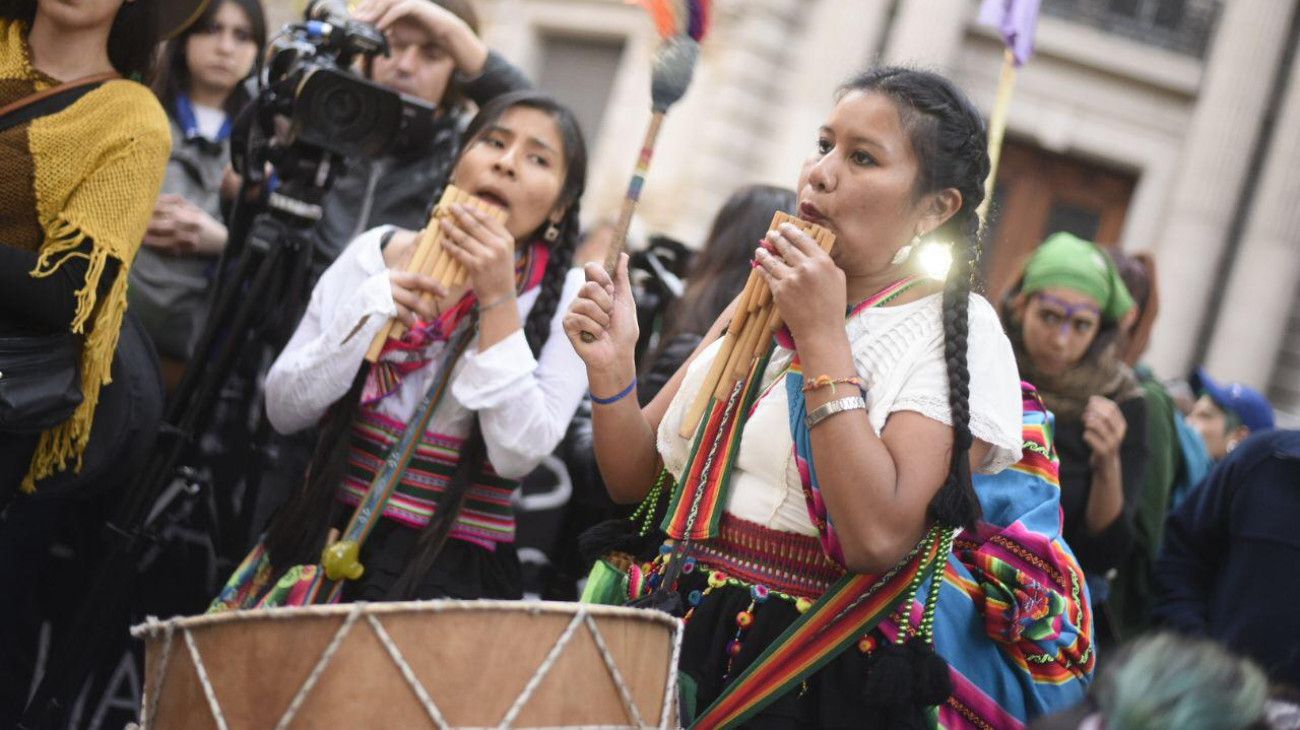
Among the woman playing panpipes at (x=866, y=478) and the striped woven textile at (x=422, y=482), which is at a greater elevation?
the woman playing panpipes at (x=866, y=478)

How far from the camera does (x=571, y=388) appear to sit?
126 inches

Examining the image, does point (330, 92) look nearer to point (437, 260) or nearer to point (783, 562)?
point (437, 260)

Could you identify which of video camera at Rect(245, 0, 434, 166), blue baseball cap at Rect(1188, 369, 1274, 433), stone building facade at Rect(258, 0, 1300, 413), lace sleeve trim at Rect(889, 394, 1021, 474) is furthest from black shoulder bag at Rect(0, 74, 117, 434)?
stone building facade at Rect(258, 0, 1300, 413)

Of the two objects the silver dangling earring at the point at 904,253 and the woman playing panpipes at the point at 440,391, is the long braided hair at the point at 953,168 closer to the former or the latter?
the silver dangling earring at the point at 904,253

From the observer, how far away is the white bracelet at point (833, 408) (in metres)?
2.08

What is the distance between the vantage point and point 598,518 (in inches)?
151

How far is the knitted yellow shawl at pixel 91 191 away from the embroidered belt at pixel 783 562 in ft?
4.60

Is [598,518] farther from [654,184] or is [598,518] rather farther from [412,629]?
[654,184]

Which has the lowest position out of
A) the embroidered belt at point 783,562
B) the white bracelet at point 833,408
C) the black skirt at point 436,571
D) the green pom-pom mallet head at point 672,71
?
the black skirt at point 436,571

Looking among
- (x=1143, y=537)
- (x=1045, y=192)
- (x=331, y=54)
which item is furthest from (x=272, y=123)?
(x=1045, y=192)

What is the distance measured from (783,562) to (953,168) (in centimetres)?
70

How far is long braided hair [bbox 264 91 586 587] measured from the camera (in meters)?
3.03

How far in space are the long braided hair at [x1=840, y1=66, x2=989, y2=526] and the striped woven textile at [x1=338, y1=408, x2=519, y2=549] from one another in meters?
1.23

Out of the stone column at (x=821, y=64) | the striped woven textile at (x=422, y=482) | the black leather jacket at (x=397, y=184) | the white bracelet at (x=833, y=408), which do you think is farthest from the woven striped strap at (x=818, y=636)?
the stone column at (x=821, y=64)
